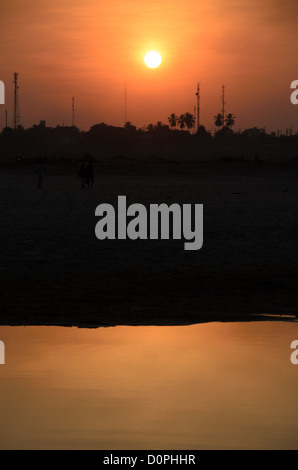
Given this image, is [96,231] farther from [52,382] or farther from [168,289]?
[52,382]

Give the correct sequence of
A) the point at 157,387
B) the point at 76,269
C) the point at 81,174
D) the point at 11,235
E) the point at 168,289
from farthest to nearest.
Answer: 1. the point at 81,174
2. the point at 11,235
3. the point at 76,269
4. the point at 168,289
5. the point at 157,387

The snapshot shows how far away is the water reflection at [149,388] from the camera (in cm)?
826

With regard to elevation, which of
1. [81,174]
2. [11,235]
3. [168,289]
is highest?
[81,174]

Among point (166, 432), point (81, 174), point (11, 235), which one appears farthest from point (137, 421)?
point (81, 174)

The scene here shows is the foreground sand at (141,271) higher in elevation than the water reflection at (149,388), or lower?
higher

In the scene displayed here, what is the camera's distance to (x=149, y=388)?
9.94 m

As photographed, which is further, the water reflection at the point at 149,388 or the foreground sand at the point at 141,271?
the foreground sand at the point at 141,271

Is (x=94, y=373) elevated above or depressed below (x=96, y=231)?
below

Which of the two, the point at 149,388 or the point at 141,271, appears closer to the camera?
the point at 149,388

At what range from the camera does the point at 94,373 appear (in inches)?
417

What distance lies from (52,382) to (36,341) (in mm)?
2334

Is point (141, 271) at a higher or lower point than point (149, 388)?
higher

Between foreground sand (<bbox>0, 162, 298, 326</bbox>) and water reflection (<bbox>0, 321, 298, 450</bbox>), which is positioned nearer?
water reflection (<bbox>0, 321, 298, 450</bbox>)

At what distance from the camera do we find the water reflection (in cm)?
826
